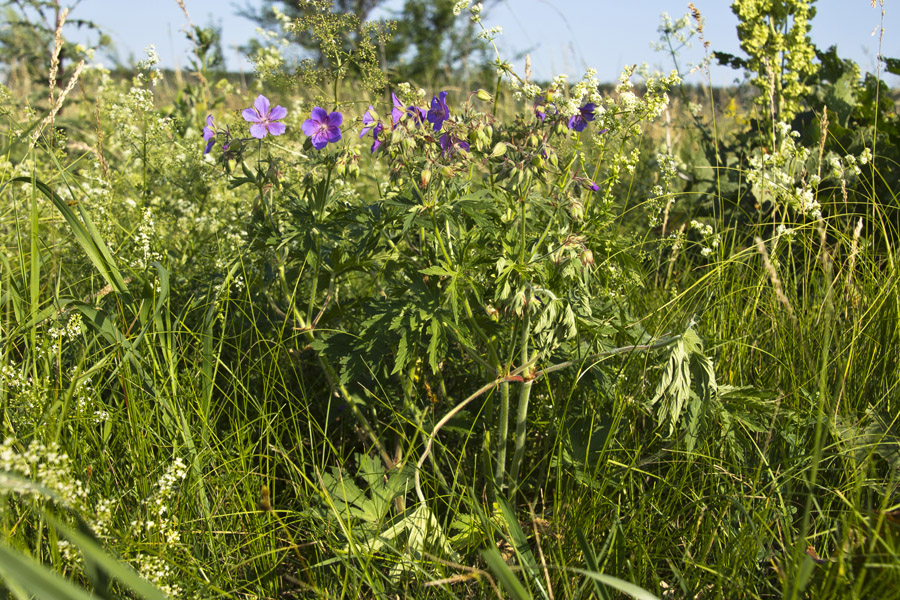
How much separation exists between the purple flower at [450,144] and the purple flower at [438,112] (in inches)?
1.8

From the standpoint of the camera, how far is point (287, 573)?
5.58 feet

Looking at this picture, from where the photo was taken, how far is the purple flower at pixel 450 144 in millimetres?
1780

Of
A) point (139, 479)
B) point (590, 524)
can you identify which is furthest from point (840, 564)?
point (139, 479)

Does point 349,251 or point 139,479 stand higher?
point 349,251

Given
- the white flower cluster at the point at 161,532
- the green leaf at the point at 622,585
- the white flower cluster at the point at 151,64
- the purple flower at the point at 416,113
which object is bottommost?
the white flower cluster at the point at 161,532

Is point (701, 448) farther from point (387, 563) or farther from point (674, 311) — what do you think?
point (387, 563)

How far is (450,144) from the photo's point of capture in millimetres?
1788

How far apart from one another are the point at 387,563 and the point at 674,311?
129 centimetres

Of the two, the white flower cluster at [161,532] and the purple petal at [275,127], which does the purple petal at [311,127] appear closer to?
the purple petal at [275,127]

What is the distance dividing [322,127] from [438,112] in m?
0.35

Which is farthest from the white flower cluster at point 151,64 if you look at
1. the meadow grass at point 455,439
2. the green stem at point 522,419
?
the green stem at point 522,419

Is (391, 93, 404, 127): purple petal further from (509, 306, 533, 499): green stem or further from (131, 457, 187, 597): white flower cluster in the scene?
(131, 457, 187, 597): white flower cluster

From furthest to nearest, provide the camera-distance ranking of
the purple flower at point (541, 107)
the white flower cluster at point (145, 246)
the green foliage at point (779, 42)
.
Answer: the green foliage at point (779, 42) < the white flower cluster at point (145, 246) < the purple flower at point (541, 107)

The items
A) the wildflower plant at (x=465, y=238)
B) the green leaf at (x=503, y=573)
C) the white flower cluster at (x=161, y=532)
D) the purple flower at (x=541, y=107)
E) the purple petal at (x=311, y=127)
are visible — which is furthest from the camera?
the purple petal at (x=311, y=127)
